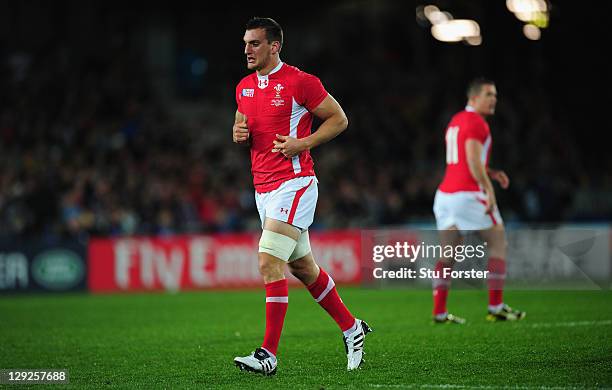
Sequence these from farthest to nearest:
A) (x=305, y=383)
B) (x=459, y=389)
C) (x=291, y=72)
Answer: (x=291, y=72)
(x=305, y=383)
(x=459, y=389)

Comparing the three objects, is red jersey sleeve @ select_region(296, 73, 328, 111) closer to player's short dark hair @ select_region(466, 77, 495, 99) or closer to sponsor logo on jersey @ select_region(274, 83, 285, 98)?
sponsor logo on jersey @ select_region(274, 83, 285, 98)

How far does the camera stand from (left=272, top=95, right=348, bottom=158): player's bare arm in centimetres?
702

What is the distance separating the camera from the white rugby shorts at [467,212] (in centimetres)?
1019

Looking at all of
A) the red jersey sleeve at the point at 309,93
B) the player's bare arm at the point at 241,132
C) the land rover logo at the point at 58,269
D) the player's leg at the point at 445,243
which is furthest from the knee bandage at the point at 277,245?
the land rover logo at the point at 58,269

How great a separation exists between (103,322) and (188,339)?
258cm

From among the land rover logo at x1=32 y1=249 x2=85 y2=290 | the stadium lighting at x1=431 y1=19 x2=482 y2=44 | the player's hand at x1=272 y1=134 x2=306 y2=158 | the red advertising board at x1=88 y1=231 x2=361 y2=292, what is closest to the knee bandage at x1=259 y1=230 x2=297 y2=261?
the player's hand at x1=272 y1=134 x2=306 y2=158

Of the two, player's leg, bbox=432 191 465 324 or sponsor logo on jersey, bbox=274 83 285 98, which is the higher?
sponsor logo on jersey, bbox=274 83 285 98

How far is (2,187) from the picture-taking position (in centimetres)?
1944

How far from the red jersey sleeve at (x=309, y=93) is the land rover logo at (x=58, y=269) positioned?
471 inches

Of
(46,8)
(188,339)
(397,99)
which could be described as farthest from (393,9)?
(188,339)

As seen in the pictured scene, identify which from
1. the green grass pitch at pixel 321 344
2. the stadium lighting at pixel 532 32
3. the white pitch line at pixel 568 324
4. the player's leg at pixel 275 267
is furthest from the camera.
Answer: the stadium lighting at pixel 532 32

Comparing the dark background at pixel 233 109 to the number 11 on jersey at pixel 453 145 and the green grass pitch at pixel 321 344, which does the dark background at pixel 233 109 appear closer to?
the green grass pitch at pixel 321 344

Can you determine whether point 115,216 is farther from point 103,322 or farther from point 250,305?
point 103,322

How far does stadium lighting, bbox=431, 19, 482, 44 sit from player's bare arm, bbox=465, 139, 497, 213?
581 inches
